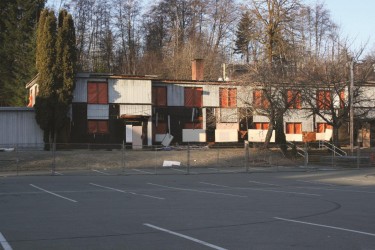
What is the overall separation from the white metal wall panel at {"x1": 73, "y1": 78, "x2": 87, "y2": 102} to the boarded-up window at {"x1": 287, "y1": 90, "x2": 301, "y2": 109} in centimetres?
1744

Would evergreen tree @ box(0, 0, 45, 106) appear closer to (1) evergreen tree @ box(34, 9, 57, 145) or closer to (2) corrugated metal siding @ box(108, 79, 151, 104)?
(1) evergreen tree @ box(34, 9, 57, 145)

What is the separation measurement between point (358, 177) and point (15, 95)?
4629cm

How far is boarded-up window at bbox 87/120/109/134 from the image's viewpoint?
45.2 metres

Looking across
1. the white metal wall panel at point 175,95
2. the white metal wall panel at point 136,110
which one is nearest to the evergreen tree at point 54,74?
the white metal wall panel at point 136,110

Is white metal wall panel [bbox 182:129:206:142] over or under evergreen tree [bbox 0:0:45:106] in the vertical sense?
under

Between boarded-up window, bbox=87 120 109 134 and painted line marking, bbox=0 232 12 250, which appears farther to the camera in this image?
boarded-up window, bbox=87 120 109 134

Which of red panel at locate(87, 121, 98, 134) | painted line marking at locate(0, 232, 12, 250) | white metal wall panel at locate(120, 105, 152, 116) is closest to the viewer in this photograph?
painted line marking at locate(0, 232, 12, 250)

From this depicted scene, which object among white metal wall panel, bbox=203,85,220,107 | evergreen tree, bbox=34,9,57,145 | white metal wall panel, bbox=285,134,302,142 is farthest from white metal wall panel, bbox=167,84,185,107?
white metal wall panel, bbox=285,134,302,142

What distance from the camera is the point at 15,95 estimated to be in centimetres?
6344

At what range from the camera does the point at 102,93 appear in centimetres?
4550

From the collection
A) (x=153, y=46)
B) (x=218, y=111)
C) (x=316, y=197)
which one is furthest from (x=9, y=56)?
(x=316, y=197)

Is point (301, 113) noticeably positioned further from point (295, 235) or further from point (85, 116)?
point (295, 235)

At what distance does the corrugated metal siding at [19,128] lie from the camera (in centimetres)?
4253

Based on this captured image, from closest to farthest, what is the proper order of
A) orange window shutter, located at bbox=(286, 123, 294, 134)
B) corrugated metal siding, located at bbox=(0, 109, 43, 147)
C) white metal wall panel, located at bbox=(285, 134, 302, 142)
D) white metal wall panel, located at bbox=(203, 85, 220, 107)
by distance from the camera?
corrugated metal siding, located at bbox=(0, 109, 43, 147)
white metal wall panel, located at bbox=(203, 85, 220, 107)
white metal wall panel, located at bbox=(285, 134, 302, 142)
orange window shutter, located at bbox=(286, 123, 294, 134)
